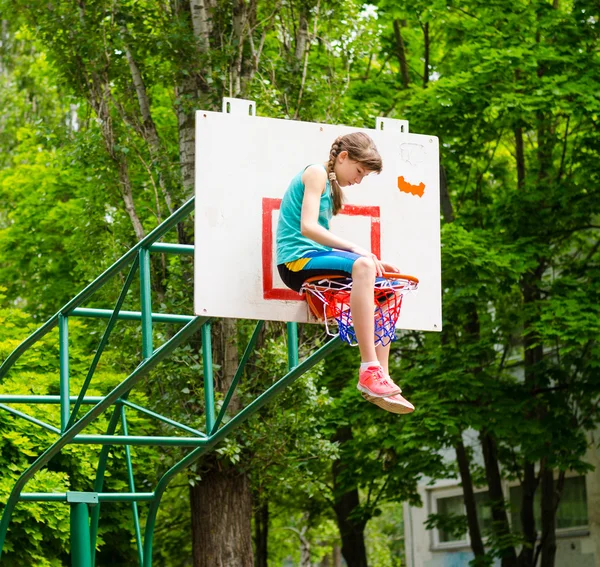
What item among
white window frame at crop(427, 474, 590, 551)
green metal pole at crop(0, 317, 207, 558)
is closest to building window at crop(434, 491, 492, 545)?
white window frame at crop(427, 474, 590, 551)

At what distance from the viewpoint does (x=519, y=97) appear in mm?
15508

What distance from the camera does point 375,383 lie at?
553 cm

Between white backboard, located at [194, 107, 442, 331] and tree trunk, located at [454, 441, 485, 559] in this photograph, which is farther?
tree trunk, located at [454, 441, 485, 559]

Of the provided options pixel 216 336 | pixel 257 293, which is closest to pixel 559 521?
pixel 216 336

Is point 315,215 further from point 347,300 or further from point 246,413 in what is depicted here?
point 246,413

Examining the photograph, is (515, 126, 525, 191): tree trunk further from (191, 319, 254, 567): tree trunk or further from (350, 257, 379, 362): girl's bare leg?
(350, 257, 379, 362): girl's bare leg

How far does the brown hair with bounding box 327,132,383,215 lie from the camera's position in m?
5.67

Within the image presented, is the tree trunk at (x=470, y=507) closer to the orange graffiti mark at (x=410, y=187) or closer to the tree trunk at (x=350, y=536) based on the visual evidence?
the tree trunk at (x=350, y=536)

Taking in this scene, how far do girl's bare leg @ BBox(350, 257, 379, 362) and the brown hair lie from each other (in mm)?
513

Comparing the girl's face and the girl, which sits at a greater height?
the girl's face

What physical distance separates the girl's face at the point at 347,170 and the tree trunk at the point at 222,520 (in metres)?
7.73

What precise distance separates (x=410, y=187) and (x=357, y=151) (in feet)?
2.92

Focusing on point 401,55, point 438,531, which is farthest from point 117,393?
point 438,531

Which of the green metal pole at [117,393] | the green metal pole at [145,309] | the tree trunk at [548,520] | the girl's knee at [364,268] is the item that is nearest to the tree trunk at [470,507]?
the tree trunk at [548,520]
